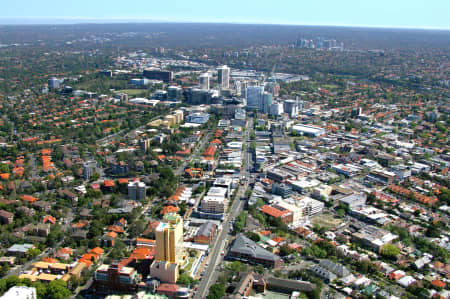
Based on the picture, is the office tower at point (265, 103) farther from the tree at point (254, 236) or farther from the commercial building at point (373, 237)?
the tree at point (254, 236)

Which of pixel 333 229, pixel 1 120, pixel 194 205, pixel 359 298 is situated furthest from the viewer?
pixel 1 120

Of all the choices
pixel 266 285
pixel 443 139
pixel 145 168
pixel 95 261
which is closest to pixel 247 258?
pixel 266 285

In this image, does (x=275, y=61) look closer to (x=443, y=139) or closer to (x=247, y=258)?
(x=443, y=139)

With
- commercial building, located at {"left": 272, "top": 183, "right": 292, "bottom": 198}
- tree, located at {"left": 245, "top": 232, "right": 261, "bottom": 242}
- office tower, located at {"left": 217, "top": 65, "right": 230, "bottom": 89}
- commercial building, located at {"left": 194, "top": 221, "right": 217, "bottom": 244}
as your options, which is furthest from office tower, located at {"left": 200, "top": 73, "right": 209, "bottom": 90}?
tree, located at {"left": 245, "top": 232, "right": 261, "bottom": 242}

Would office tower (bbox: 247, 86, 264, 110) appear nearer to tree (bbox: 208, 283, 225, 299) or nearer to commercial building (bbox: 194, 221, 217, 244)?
commercial building (bbox: 194, 221, 217, 244)

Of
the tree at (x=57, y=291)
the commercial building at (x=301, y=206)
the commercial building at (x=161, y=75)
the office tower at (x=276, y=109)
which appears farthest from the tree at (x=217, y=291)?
the commercial building at (x=161, y=75)

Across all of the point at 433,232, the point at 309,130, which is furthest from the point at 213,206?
the point at 309,130

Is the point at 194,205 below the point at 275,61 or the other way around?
below
